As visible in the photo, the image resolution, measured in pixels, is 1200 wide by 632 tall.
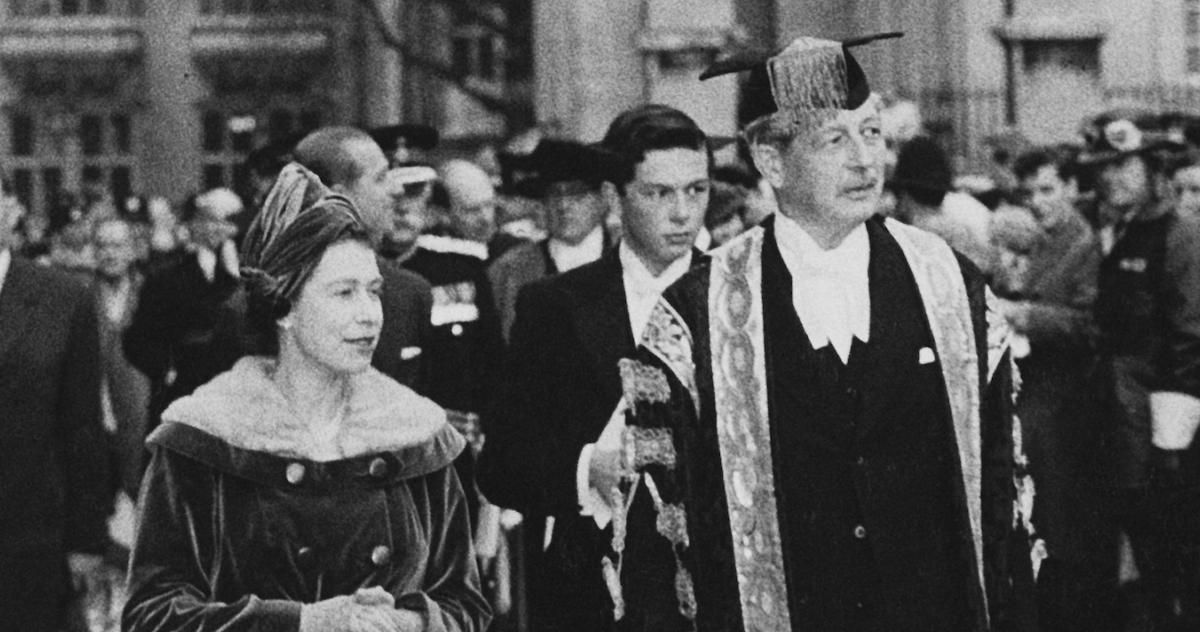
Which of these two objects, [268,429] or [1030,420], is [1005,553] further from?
[1030,420]

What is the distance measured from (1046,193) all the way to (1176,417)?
2860 millimetres

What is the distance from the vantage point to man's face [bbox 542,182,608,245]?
10109mm

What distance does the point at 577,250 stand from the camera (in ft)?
33.8

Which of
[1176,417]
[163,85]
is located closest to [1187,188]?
[1176,417]

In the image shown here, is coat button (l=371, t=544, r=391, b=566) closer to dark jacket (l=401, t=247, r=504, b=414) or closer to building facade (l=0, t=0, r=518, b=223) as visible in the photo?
dark jacket (l=401, t=247, r=504, b=414)

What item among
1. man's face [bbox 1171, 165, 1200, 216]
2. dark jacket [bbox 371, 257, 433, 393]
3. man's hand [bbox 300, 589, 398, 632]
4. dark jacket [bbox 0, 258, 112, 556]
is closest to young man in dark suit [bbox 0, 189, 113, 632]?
dark jacket [bbox 0, 258, 112, 556]

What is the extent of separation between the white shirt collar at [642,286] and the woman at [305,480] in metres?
2.06

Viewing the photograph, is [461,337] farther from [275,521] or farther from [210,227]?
[210,227]

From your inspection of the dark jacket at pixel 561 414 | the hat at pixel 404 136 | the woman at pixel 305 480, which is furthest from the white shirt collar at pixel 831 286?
the hat at pixel 404 136

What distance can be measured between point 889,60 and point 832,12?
2.01 metres

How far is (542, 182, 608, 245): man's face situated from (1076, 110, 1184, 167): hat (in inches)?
110

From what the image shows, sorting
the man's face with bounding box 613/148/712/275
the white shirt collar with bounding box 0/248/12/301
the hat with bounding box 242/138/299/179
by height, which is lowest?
the white shirt collar with bounding box 0/248/12/301

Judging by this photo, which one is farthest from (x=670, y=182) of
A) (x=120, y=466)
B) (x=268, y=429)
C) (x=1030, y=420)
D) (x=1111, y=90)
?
(x=1111, y=90)

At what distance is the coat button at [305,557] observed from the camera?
5.64 meters
